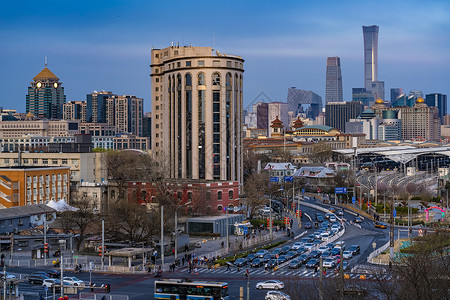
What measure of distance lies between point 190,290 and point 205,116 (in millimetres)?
66237

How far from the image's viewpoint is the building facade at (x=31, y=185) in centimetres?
9544

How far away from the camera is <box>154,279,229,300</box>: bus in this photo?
5016 centimetres

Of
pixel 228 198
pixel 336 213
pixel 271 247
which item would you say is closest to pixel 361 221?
pixel 336 213

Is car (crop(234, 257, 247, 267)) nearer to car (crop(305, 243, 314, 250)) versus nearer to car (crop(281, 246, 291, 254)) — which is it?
car (crop(281, 246, 291, 254))

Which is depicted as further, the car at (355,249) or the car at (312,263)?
the car at (355,249)

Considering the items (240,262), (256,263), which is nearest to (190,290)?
(240,262)

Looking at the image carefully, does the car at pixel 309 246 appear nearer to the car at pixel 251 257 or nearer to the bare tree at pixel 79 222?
the car at pixel 251 257

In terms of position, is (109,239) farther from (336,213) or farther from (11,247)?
(336,213)

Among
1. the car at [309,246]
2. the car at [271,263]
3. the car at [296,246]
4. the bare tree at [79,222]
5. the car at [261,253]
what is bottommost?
the car at [271,263]

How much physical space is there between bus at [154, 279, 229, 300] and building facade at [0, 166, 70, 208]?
49.2 meters

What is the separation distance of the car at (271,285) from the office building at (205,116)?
200 feet

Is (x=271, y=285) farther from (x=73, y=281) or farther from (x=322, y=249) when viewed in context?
(x=322, y=249)

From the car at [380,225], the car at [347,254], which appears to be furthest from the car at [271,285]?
the car at [380,225]

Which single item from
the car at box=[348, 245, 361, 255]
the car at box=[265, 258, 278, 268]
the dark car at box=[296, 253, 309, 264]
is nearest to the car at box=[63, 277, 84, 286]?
the car at box=[265, 258, 278, 268]
